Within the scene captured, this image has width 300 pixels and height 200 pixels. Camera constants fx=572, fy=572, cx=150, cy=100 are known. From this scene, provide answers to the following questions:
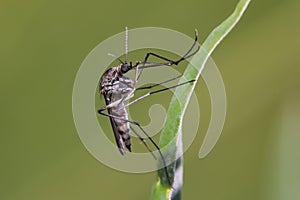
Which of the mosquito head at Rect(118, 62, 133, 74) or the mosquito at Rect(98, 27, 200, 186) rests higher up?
the mosquito head at Rect(118, 62, 133, 74)

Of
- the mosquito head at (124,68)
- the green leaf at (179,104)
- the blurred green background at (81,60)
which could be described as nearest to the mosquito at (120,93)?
the mosquito head at (124,68)

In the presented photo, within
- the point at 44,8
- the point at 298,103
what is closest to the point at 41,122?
the point at 44,8

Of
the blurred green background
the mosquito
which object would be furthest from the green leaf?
the blurred green background

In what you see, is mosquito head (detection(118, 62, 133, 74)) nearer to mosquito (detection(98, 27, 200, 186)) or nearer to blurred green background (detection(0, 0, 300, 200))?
mosquito (detection(98, 27, 200, 186))

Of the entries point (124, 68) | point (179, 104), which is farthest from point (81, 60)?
point (179, 104)

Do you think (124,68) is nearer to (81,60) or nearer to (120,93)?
(120,93)

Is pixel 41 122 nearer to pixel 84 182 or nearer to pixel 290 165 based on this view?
pixel 84 182
